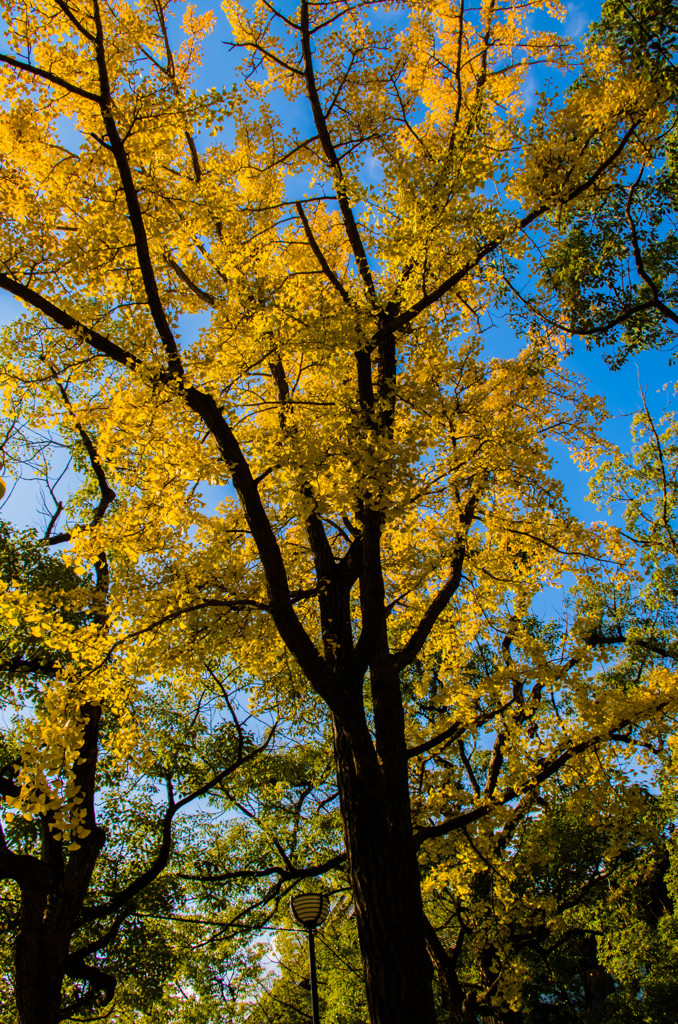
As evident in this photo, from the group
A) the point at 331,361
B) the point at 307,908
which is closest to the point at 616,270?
the point at 331,361

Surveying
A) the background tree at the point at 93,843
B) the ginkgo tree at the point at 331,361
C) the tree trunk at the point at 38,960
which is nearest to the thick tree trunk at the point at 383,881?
the ginkgo tree at the point at 331,361

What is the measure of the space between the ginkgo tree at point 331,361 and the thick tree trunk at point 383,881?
2 centimetres

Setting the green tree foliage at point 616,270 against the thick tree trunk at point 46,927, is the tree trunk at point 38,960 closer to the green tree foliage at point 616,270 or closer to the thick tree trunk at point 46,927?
the thick tree trunk at point 46,927

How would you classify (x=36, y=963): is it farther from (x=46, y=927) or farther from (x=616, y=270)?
(x=616, y=270)

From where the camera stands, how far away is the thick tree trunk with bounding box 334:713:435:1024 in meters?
4.01

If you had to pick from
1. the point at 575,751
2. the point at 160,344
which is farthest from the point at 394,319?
the point at 575,751

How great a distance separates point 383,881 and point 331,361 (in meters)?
4.23

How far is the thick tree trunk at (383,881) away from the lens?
4008 mm

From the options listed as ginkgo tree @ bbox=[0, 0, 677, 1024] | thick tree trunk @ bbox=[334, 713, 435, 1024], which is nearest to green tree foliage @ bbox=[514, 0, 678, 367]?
ginkgo tree @ bbox=[0, 0, 677, 1024]

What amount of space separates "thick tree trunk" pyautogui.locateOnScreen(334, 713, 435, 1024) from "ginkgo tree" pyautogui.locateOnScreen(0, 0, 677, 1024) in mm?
17

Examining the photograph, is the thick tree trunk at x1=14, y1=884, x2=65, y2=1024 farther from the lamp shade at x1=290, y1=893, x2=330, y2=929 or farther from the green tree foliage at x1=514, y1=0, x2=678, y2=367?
the green tree foliage at x1=514, y1=0, x2=678, y2=367

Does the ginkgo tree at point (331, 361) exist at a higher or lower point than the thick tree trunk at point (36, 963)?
higher

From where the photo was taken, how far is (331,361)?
5520mm

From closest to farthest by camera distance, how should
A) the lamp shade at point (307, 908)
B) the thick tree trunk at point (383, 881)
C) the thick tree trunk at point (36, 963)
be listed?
the thick tree trunk at point (383, 881)
the thick tree trunk at point (36, 963)
the lamp shade at point (307, 908)
